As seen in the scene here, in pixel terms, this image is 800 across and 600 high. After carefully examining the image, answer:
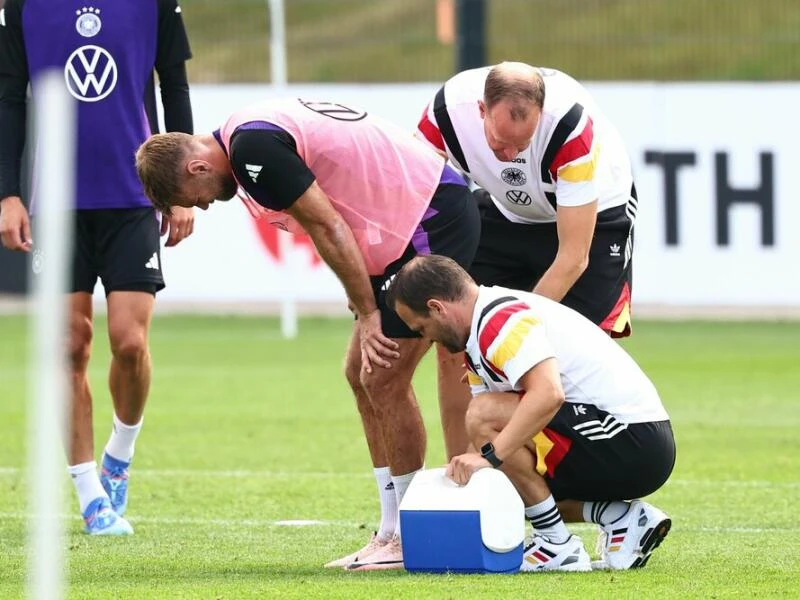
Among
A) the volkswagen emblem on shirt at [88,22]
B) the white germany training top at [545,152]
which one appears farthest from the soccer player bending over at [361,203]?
the volkswagen emblem on shirt at [88,22]

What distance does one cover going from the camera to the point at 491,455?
5664mm

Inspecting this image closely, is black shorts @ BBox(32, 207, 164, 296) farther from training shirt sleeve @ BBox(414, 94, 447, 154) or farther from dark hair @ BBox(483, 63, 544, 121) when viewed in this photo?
dark hair @ BBox(483, 63, 544, 121)

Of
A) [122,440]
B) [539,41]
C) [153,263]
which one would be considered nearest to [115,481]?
[122,440]

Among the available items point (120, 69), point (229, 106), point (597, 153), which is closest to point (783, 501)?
point (597, 153)

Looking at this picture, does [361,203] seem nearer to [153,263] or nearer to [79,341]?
[153,263]

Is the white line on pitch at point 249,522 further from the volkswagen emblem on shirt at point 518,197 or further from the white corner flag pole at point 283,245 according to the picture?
the white corner flag pole at point 283,245

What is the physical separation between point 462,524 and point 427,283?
800mm

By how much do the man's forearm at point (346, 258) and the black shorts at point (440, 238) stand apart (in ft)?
0.32

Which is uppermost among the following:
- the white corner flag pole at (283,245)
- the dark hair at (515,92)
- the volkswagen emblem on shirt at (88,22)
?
the volkswagen emblem on shirt at (88,22)

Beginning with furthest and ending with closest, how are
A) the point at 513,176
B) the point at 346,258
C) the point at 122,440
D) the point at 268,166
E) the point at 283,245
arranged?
1. the point at 283,245
2. the point at 122,440
3. the point at 513,176
4. the point at 346,258
5. the point at 268,166

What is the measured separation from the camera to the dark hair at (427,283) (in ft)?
18.6

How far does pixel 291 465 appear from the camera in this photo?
9.09m

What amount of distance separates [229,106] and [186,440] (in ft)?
29.9

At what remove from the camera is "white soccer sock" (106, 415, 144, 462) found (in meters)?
7.29
